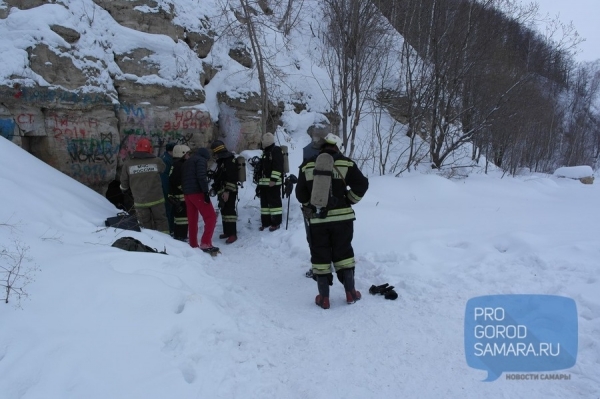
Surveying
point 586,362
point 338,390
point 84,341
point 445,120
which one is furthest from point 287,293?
point 445,120

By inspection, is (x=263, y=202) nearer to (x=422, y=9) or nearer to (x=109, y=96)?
(x=109, y=96)

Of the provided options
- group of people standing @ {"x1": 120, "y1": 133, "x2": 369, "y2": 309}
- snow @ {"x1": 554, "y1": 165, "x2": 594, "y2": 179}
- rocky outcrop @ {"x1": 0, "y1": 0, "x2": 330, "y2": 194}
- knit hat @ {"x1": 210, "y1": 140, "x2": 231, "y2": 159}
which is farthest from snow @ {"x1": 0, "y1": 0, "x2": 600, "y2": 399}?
snow @ {"x1": 554, "y1": 165, "x2": 594, "y2": 179}

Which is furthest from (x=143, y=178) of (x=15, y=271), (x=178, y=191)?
(x=15, y=271)

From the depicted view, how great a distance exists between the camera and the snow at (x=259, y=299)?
266 cm

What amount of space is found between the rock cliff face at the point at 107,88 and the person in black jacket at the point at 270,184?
2.88 m

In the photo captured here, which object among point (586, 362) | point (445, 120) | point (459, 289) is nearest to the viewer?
point (586, 362)

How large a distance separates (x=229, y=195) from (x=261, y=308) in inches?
146

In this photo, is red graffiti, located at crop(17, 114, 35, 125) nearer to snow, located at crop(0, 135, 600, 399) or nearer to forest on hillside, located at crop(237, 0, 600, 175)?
snow, located at crop(0, 135, 600, 399)

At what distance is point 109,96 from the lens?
8344 mm

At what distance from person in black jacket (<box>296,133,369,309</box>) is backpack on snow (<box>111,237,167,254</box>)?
8.20ft

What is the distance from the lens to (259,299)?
4.63 metres

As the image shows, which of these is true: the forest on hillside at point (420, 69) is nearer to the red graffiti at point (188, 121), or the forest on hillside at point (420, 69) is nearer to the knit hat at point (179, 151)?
the red graffiti at point (188, 121)

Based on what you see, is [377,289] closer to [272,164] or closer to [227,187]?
[272,164]

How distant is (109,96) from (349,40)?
20.3 ft
